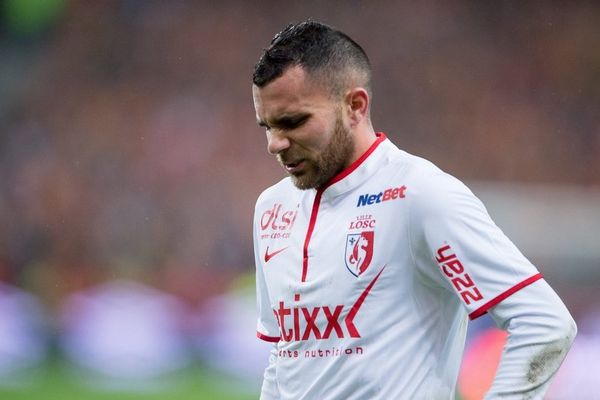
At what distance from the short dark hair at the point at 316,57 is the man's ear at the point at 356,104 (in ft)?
0.10

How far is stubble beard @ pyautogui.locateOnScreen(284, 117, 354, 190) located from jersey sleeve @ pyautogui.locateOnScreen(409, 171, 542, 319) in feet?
1.12

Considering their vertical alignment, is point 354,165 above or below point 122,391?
below

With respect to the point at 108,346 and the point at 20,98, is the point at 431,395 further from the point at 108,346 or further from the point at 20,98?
the point at 20,98

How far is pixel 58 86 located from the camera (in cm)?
1280

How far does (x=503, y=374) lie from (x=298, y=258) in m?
0.74

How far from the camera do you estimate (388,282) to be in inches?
101

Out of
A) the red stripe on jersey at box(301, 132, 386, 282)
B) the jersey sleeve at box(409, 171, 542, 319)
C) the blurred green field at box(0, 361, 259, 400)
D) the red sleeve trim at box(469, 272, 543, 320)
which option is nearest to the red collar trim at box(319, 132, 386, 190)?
A: the red stripe on jersey at box(301, 132, 386, 282)

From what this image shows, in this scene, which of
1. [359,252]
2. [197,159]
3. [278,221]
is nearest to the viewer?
[359,252]

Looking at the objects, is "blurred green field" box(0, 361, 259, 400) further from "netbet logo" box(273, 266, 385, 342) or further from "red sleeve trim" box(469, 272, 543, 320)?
"red sleeve trim" box(469, 272, 543, 320)

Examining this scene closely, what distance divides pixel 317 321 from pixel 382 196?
1.21 ft

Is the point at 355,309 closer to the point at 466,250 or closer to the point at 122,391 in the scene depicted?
the point at 466,250

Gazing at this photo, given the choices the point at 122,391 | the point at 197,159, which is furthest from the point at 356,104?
the point at 197,159

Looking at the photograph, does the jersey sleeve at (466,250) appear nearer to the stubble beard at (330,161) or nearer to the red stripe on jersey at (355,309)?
the red stripe on jersey at (355,309)

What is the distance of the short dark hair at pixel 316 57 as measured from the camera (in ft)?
8.94
